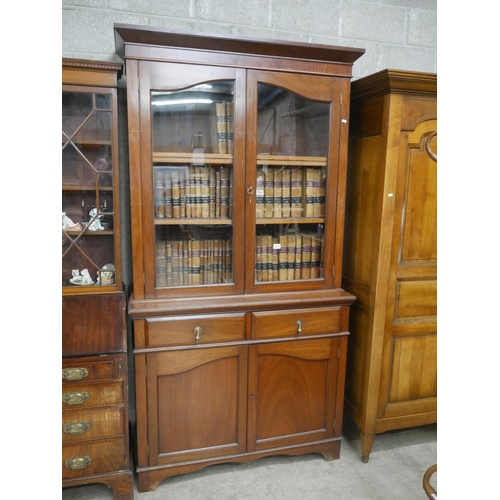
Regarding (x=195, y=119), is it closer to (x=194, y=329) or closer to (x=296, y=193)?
(x=296, y=193)

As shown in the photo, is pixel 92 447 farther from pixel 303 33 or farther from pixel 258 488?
pixel 303 33

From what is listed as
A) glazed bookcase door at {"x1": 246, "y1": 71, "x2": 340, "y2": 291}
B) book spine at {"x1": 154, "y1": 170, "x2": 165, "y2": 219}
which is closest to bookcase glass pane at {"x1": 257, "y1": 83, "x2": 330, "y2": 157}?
glazed bookcase door at {"x1": 246, "y1": 71, "x2": 340, "y2": 291}

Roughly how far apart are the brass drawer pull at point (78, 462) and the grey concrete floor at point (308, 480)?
248mm

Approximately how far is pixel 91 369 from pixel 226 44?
1.43 meters

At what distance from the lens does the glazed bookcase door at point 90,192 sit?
1655 mm

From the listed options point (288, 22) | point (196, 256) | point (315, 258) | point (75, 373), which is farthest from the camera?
point (288, 22)

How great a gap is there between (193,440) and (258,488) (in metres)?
0.38

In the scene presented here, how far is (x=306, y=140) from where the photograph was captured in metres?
1.88

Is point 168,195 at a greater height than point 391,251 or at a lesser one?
greater

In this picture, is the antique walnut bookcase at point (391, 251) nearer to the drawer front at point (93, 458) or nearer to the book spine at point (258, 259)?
the book spine at point (258, 259)

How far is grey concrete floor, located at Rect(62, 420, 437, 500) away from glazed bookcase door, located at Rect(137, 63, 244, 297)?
35.9 inches

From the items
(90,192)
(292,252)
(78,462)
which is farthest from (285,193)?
(78,462)

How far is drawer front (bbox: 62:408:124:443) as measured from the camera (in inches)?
64.6

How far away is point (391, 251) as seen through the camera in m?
1.90
